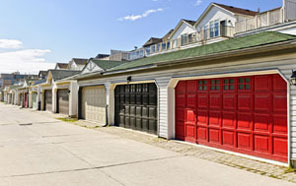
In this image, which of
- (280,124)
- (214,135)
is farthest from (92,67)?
(280,124)

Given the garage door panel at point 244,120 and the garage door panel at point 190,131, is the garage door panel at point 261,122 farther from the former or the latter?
the garage door panel at point 190,131

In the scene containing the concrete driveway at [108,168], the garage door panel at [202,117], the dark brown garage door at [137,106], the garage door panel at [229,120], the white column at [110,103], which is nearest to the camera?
the concrete driveway at [108,168]

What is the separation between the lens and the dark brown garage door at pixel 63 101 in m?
25.3

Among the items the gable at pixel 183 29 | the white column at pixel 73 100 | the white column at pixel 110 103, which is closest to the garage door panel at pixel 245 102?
the white column at pixel 110 103

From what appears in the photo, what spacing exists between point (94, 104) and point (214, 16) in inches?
686

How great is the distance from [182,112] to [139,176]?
16.0 feet

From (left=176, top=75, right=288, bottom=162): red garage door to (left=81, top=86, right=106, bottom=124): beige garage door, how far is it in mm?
7626

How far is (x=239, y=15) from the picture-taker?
26234mm

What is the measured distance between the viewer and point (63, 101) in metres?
26.3

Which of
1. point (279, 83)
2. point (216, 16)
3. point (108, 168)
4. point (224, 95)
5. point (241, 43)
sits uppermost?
point (216, 16)

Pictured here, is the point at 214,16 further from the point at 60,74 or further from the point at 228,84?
the point at 228,84

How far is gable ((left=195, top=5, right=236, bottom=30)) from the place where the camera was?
1062 inches

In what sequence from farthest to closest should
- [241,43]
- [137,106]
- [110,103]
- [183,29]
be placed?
[183,29]
[110,103]
[137,106]
[241,43]

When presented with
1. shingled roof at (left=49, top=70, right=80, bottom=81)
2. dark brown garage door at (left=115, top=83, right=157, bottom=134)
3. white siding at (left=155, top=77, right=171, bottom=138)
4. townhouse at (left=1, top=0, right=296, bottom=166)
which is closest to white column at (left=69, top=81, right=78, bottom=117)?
shingled roof at (left=49, top=70, right=80, bottom=81)
